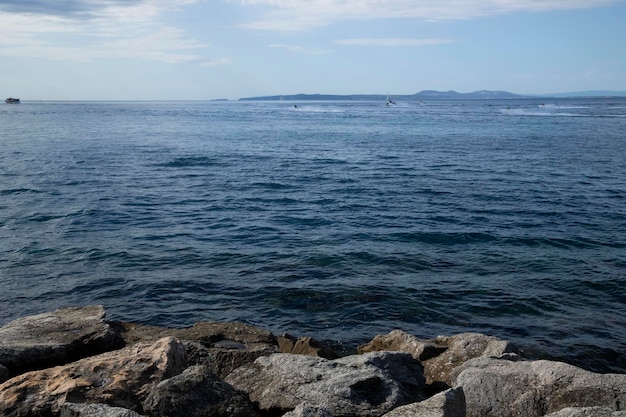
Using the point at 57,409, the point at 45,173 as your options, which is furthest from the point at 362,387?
the point at 45,173

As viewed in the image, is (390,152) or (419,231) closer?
(419,231)

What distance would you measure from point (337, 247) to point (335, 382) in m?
12.9

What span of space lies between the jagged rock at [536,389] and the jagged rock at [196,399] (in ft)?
10.3

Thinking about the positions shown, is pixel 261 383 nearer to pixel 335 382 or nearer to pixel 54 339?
pixel 335 382

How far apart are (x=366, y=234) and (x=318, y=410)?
16.1m

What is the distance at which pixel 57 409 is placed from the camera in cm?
763

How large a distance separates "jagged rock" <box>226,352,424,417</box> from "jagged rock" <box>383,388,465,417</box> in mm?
612

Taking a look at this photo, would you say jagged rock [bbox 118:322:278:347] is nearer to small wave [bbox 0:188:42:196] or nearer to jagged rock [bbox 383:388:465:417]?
jagged rock [bbox 383:388:465:417]

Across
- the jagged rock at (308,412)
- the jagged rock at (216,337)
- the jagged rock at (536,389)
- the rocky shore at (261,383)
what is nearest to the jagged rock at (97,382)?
the rocky shore at (261,383)

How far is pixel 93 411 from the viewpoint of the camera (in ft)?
22.5

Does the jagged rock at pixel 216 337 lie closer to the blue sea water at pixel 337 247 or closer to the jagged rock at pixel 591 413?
the blue sea water at pixel 337 247

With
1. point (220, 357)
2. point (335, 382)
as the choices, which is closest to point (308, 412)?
point (335, 382)

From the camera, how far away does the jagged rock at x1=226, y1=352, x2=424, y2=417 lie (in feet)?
25.6

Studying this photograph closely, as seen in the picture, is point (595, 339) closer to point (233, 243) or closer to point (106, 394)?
point (106, 394)
